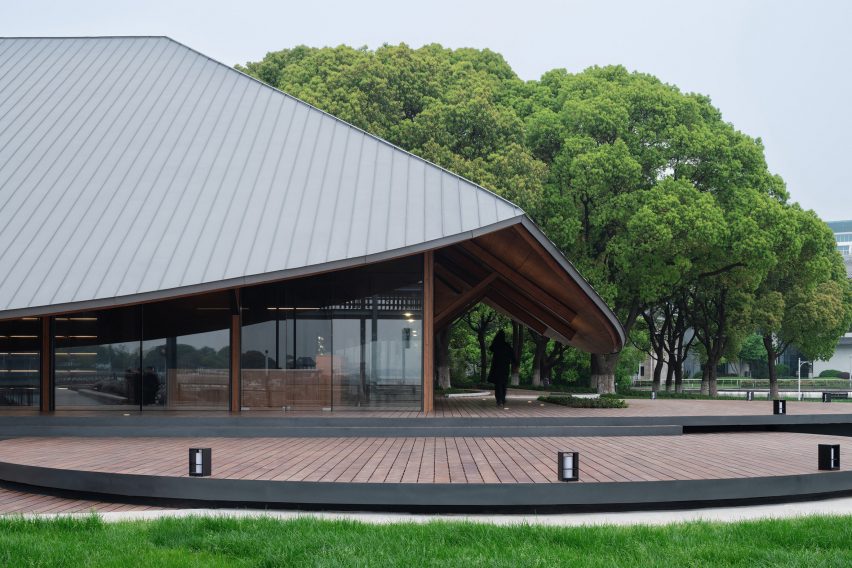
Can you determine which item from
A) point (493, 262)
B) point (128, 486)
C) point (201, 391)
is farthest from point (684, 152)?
point (128, 486)

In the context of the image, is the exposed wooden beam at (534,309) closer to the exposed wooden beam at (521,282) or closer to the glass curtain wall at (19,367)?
the exposed wooden beam at (521,282)

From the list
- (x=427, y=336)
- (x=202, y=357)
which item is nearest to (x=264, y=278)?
(x=202, y=357)

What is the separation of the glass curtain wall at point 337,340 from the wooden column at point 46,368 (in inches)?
150

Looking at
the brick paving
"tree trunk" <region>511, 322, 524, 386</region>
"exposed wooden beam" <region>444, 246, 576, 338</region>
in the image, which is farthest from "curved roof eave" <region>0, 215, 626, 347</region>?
"tree trunk" <region>511, 322, 524, 386</region>

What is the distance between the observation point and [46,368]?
17.6 metres

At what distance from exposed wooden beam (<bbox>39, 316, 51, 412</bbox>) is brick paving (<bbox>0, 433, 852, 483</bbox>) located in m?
2.85

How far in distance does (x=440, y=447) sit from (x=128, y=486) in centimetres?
494

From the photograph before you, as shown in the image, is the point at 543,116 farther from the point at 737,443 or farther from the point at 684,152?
the point at 737,443

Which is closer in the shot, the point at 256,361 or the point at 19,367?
the point at 19,367

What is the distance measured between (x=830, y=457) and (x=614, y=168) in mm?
20341

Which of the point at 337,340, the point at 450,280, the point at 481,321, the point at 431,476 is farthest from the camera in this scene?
the point at 481,321

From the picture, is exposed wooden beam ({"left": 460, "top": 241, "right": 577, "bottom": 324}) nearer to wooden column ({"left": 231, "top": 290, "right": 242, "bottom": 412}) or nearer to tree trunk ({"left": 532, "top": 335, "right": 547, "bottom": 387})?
wooden column ({"left": 231, "top": 290, "right": 242, "bottom": 412})

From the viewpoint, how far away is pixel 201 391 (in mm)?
17719

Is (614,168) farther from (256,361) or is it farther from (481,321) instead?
(256,361)
